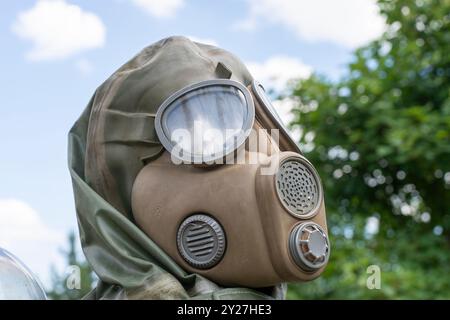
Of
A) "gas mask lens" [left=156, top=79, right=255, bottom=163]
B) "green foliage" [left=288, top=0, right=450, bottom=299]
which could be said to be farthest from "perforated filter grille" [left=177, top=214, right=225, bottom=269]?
"green foliage" [left=288, top=0, right=450, bottom=299]

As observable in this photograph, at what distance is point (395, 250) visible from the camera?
6.51 m

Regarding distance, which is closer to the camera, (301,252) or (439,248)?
(301,252)

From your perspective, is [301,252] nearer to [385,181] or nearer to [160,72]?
[160,72]

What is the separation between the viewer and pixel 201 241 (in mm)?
2566

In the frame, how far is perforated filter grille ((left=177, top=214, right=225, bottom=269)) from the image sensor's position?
2543 mm

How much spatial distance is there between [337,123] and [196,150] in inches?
164

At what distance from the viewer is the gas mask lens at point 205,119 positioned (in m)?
2.59

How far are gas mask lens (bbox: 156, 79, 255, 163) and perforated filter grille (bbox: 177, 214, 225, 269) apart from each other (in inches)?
8.4

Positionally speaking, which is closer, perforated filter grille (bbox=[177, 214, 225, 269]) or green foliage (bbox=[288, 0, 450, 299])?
perforated filter grille (bbox=[177, 214, 225, 269])

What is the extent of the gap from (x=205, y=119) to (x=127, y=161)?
1.09 ft

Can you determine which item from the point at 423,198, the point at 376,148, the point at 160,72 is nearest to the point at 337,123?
the point at 376,148

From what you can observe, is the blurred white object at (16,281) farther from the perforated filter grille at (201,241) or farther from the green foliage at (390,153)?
the green foliage at (390,153)

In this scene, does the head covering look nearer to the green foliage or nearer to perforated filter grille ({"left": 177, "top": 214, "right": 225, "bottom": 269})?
perforated filter grille ({"left": 177, "top": 214, "right": 225, "bottom": 269})

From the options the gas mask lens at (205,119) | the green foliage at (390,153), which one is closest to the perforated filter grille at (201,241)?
the gas mask lens at (205,119)
